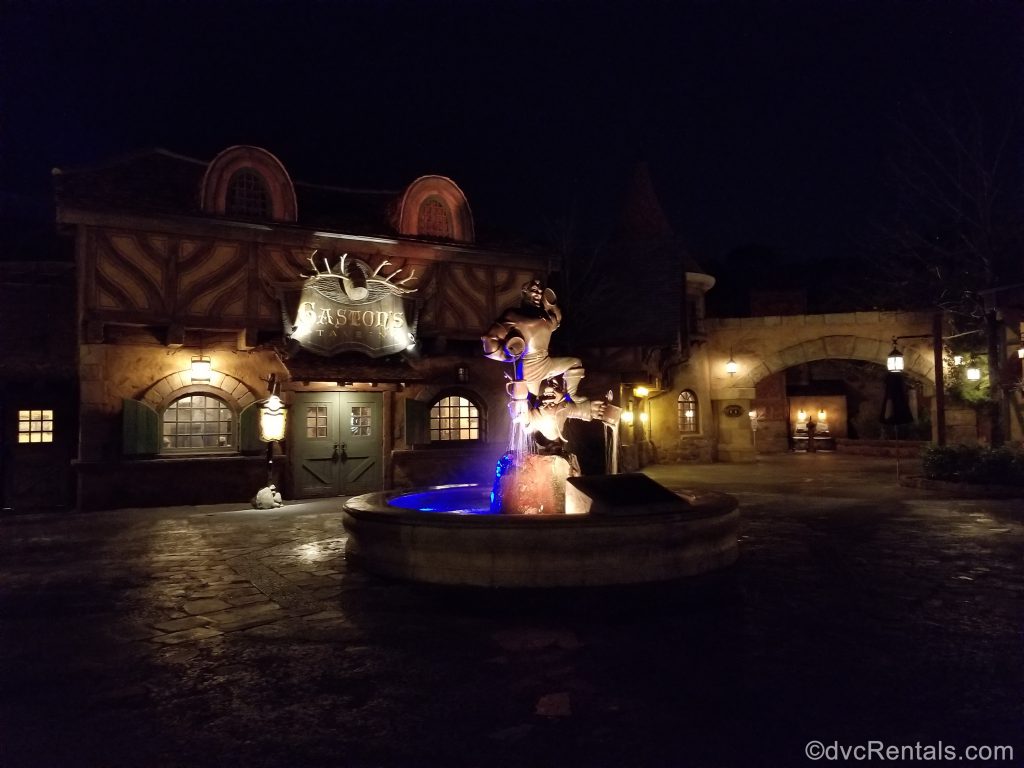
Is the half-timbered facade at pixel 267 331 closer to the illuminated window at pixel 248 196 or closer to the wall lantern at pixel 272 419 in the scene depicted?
the illuminated window at pixel 248 196

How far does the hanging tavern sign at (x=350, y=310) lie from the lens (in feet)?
47.0

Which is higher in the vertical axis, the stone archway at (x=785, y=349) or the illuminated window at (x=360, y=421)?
the stone archway at (x=785, y=349)

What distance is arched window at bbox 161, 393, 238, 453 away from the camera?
13.8 m

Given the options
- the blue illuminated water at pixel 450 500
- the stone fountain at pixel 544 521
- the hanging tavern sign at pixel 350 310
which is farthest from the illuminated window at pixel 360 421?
the stone fountain at pixel 544 521

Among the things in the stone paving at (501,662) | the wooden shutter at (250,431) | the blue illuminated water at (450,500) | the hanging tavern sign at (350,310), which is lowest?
the stone paving at (501,662)

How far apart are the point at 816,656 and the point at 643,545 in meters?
2.16

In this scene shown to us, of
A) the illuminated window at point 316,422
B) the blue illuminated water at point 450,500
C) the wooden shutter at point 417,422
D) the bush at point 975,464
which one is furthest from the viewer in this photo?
the wooden shutter at point 417,422

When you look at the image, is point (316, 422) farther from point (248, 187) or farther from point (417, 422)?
point (248, 187)

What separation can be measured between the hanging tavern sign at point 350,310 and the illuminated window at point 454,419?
74.4 inches

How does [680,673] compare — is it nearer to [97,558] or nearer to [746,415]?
[97,558]

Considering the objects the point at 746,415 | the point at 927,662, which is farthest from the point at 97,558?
the point at 746,415

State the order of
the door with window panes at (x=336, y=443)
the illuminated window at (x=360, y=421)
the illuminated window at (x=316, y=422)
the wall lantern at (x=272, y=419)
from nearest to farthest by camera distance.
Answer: the wall lantern at (x=272, y=419)
the door with window panes at (x=336, y=443)
the illuminated window at (x=316, y=422)
the illuminated window at (x=360, y=421)

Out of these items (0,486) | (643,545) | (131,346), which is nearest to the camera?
(643,545)

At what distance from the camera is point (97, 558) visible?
8.69 meters
